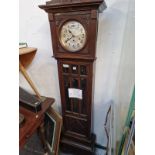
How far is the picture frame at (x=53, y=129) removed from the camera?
4.29 ft

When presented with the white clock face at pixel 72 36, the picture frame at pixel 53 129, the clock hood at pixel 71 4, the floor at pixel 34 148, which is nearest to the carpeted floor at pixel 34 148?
the floor at pixel 34 148

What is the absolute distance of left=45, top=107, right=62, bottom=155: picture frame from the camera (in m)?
1.31

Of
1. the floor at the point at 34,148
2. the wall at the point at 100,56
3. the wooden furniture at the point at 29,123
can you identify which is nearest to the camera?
the wooden furniture at the point at 29,123

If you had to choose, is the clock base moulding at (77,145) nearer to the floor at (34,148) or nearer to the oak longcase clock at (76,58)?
the oak longcase clock at (76,58)

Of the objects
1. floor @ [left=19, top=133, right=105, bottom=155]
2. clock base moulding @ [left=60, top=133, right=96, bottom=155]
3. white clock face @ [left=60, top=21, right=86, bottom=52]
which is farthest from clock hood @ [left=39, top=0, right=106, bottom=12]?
floor @ [left=19, top=133, right=105, bottom=155]

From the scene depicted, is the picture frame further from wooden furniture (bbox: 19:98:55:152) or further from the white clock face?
the white clock face

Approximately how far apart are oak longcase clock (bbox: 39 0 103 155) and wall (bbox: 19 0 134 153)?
23 cm

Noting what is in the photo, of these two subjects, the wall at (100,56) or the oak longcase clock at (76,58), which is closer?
the oak longcase clock at (76,58)

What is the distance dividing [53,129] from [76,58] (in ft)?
2.69
